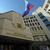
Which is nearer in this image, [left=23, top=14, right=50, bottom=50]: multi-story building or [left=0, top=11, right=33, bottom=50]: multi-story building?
[left=0, top=11, right=33, bottom=50]: multi-story building

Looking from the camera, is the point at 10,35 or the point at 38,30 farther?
the point at 38,30

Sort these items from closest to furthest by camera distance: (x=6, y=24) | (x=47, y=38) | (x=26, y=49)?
1. (x=6, y=24)
2. (x=26, y=49)
3. (x=47, y=38)

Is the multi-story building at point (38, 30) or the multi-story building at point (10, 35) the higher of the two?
the multi-story building at point (38, 30)

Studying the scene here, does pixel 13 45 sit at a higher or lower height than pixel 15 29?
lower

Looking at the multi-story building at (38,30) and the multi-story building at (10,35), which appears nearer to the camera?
the multi-story building at (10,35)

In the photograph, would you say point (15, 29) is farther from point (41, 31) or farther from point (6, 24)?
point (41, 31)

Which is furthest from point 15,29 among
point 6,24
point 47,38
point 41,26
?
point 41,26

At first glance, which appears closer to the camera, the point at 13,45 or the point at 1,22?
the point at 1,22

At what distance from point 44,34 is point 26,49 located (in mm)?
552

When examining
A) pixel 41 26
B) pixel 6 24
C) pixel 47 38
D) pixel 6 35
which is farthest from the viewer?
pixel 41 26

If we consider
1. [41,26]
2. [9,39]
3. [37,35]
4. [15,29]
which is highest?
[41,26]

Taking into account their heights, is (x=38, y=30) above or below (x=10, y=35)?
Result: above

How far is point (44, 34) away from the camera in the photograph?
2.37 m

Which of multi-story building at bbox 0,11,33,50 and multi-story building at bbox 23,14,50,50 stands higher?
multi-story building at bbox 23,14,50,50
